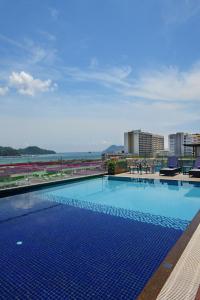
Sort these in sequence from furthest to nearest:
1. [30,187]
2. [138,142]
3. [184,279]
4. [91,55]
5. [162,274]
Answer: [138,142] < [91,55] < [30,187] < [162,274] < [184,279]

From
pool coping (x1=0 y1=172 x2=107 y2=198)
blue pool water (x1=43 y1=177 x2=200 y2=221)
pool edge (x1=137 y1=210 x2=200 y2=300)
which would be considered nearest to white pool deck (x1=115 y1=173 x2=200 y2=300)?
pool edge (x1=137 y1=210 x2=200 y2=300)

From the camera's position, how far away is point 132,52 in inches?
424

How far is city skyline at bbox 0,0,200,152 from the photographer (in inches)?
329

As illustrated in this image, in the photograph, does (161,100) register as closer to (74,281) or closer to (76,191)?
(76,191)

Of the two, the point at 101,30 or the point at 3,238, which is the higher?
the point at 101,30

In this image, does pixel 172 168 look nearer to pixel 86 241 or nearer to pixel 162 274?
pixel 86 241

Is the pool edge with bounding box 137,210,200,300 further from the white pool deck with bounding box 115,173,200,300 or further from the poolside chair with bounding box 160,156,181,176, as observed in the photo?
the poolside chair with bounding box 160,156,181,176

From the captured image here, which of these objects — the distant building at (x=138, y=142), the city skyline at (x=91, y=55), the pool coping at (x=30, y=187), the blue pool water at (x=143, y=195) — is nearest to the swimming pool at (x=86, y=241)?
the blue pool water at (x=143, y=195)

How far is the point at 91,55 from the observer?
35.4 ft

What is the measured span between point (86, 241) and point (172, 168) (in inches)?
375

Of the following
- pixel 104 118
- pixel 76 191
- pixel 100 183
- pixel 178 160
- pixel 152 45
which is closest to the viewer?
pixel 76 191

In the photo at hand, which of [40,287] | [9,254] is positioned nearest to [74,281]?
[40,287]

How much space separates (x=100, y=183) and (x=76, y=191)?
2205mm

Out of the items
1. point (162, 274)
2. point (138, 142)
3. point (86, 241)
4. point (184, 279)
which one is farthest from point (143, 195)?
point (138, 142)
